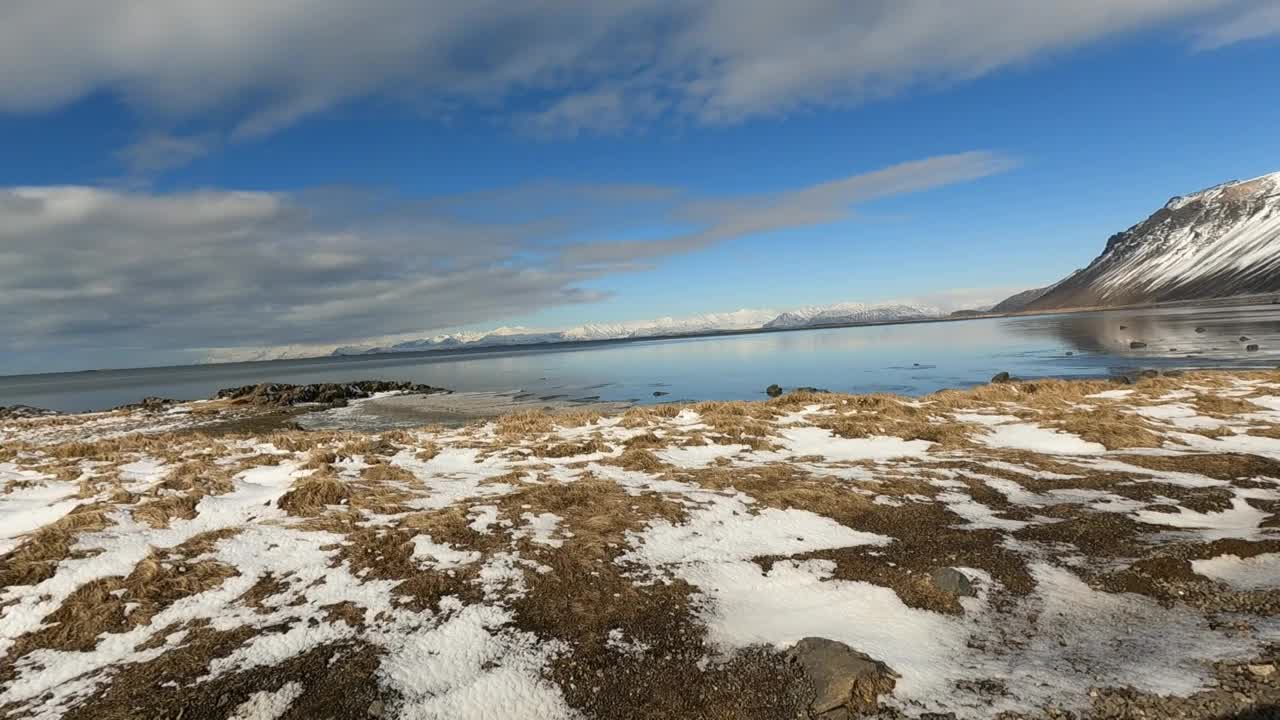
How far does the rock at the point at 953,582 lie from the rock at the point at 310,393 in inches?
1913

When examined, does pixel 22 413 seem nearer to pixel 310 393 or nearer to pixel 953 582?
pixel 310 393

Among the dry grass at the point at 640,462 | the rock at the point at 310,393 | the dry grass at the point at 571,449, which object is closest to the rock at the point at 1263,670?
the dry grass at the point at 640,462

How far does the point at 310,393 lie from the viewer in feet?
164

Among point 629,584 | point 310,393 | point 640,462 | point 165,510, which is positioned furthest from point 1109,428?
point 310,393

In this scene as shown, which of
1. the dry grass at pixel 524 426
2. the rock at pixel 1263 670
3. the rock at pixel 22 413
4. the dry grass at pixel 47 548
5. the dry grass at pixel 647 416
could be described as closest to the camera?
the rock at pixel 1263 670

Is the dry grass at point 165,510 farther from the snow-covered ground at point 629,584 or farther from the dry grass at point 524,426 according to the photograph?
the dry grass at point 524,426

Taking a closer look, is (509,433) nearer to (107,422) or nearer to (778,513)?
(778,513)

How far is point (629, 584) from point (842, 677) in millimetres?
2705

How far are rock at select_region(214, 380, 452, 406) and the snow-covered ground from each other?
3686 cm

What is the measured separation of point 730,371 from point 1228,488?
169 ft

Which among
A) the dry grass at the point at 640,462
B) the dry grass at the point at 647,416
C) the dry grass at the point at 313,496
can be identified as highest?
the dry grass at the point at 313,496

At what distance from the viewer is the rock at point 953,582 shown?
6.42 m

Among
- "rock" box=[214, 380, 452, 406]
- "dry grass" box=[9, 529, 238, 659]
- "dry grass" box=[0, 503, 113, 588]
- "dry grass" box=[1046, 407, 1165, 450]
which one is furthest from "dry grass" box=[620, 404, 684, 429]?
"rock" box=[214, 380, 452, 406]

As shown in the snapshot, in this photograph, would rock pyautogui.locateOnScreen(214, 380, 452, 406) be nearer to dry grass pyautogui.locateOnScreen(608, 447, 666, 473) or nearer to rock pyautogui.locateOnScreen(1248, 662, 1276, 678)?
dry grass pyautogui.locateOnScreen(608, 447, 666, 473)
